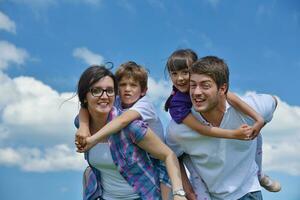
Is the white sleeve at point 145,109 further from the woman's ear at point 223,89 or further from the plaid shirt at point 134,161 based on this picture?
the woman's ear at point 223,89

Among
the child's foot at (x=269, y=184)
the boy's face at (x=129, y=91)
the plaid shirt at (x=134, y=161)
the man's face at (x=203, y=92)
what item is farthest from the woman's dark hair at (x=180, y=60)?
the child's foot at (x=269, y=184)

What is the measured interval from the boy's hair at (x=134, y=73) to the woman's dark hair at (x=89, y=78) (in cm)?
69

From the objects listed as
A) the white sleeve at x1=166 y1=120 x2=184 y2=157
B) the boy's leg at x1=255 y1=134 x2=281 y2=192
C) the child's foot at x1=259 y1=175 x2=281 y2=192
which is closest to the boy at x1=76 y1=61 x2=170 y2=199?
the white sleeve at x1=166 y1=120 x2=184 y2=157

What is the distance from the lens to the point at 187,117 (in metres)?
4.96

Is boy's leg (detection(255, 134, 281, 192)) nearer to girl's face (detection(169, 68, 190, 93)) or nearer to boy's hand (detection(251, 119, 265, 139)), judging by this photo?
boy's hand (detection(251, 119, 265, 139))

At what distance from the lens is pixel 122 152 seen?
477 cm

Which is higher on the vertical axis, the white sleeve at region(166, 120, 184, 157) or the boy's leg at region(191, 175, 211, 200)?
the white sleeve at region(166, 120, 184, 157)

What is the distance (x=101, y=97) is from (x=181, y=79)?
98 cm

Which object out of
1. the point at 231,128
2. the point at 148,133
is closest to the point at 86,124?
the point at 148,133

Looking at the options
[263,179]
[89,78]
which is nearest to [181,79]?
[89,78]

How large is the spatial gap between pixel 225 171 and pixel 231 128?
1.46 ft

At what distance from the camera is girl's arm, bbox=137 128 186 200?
4.70 meters

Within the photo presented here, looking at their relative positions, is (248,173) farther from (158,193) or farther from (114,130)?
(114,130)

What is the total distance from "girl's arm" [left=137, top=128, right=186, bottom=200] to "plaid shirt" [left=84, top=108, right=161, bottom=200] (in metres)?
0.07
